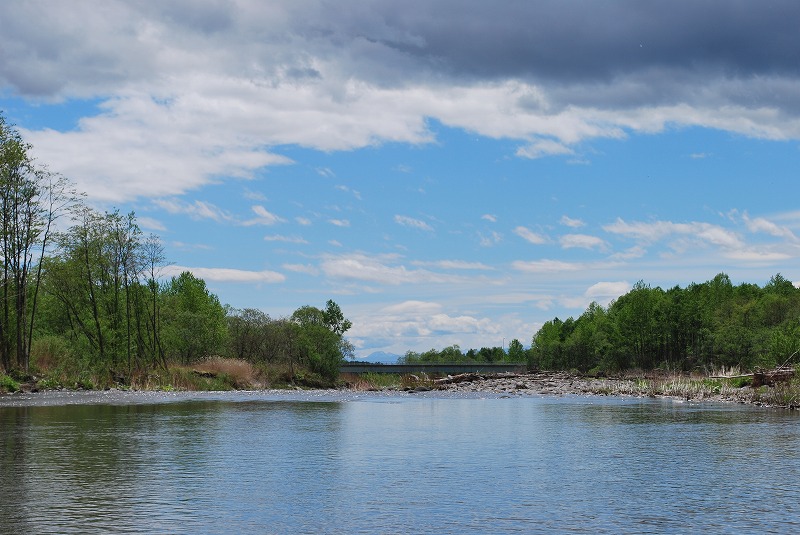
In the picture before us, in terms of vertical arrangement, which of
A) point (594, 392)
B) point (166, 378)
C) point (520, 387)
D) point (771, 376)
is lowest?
point (594, 392)

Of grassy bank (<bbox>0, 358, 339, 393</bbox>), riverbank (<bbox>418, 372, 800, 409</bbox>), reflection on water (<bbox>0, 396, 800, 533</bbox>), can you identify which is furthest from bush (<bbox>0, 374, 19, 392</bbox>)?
riverbank (<bbox>418, 372, 800, 409</bbox>)

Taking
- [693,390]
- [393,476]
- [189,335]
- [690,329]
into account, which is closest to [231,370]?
[189,335]

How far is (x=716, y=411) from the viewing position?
144 feet

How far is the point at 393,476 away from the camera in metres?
19.9

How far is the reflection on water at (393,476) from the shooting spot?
47.7 ft

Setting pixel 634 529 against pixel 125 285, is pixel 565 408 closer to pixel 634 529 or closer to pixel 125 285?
pixel 634 529

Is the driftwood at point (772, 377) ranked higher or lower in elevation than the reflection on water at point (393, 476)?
higher

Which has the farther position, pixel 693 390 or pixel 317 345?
pixel 317 345

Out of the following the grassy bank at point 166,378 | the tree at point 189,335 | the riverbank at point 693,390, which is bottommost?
the riverbank at point 693,390

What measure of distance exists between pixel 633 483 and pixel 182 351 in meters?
88.4

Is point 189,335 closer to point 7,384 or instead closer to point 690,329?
point 7,384

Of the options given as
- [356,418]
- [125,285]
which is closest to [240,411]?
[356,418]

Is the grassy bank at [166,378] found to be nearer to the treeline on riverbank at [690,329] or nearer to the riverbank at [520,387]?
the riverbank at [520,387]

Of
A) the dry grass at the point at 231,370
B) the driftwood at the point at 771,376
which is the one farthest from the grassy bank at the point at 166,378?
the driftwood at the point at 771,376
